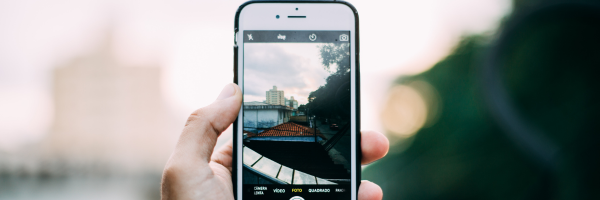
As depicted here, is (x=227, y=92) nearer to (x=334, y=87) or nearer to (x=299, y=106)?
(x=299, y=106)

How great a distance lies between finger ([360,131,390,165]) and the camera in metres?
1.57

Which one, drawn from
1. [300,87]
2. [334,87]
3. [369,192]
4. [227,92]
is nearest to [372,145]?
[369,192]

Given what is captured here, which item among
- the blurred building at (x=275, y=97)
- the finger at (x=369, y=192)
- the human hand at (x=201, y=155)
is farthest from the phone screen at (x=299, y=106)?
the finger at (x=369, y=192)

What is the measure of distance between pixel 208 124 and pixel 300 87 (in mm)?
504

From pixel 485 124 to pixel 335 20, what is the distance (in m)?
11.1

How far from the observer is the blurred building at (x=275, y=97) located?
1406 mm

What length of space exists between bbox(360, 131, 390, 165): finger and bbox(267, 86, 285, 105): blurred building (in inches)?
21.3

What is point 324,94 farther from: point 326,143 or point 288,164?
point 288,164

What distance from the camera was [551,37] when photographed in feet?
25.1

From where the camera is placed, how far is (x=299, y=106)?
1.44 m

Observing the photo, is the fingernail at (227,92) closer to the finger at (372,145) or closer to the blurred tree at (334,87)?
the blurred tree at (334,87)

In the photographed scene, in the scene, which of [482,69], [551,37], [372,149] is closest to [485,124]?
[482,69]

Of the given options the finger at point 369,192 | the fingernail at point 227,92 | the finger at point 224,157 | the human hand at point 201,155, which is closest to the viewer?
the human hand at point 201,155

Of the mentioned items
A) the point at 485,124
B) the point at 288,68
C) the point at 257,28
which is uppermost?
the point at 257,28
